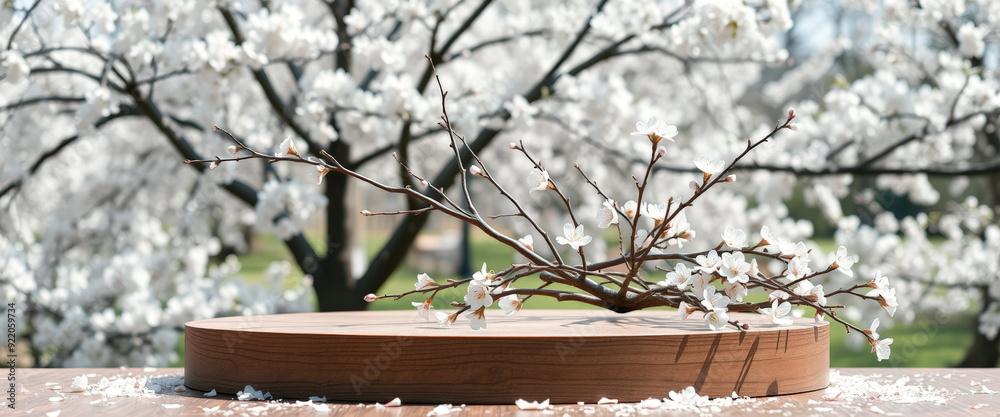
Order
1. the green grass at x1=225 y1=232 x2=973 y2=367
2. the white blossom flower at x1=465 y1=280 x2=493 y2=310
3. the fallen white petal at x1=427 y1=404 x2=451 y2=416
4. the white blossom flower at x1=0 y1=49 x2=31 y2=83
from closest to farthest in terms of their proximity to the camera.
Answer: the fallen white petal at x1=427 y1=404 x2=451 y2=416
the white blossom flower at x1=465 y1=280 x2=493 y2=310
the white blossom flower at x1=0 y1=49 x2=31 y2=83
the green grass at x1=225 y1=232 x2=973 y2=367

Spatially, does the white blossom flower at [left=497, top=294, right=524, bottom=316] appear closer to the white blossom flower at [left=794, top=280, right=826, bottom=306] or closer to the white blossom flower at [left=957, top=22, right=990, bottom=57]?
the white blossom flower at [left=794, top=280, right=826, bottom=306]

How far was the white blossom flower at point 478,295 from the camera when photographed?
1447 millimetres

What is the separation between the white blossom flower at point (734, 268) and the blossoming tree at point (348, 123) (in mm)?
1355

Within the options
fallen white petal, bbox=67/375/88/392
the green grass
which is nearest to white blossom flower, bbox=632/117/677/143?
fallen white petal, bbox=67/375/88/392

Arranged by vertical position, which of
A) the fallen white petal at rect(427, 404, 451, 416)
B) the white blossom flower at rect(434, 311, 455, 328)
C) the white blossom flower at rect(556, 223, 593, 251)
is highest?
the white blossom flower at rect(556, 223, 593, 251)

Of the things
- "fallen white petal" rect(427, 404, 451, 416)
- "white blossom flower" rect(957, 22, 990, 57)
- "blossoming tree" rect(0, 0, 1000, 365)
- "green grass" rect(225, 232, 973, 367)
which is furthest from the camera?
"green grass" rect(225, 232, 973, 367)

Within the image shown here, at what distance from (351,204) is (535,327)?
240 centimetres

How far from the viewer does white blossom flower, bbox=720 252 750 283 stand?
147cm

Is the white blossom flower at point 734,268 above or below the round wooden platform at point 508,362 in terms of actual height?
above

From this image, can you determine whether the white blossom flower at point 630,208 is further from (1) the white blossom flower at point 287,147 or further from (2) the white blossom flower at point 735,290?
(1) the white blossom flower at point 287,147

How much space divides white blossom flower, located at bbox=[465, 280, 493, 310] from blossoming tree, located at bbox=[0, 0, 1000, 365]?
156 cm

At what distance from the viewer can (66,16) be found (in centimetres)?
275

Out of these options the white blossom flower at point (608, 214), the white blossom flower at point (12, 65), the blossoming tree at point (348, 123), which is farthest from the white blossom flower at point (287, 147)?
Answer: the white blossom flower at point (12, 65)

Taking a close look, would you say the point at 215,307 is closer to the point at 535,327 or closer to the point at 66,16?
the point at 66,16
